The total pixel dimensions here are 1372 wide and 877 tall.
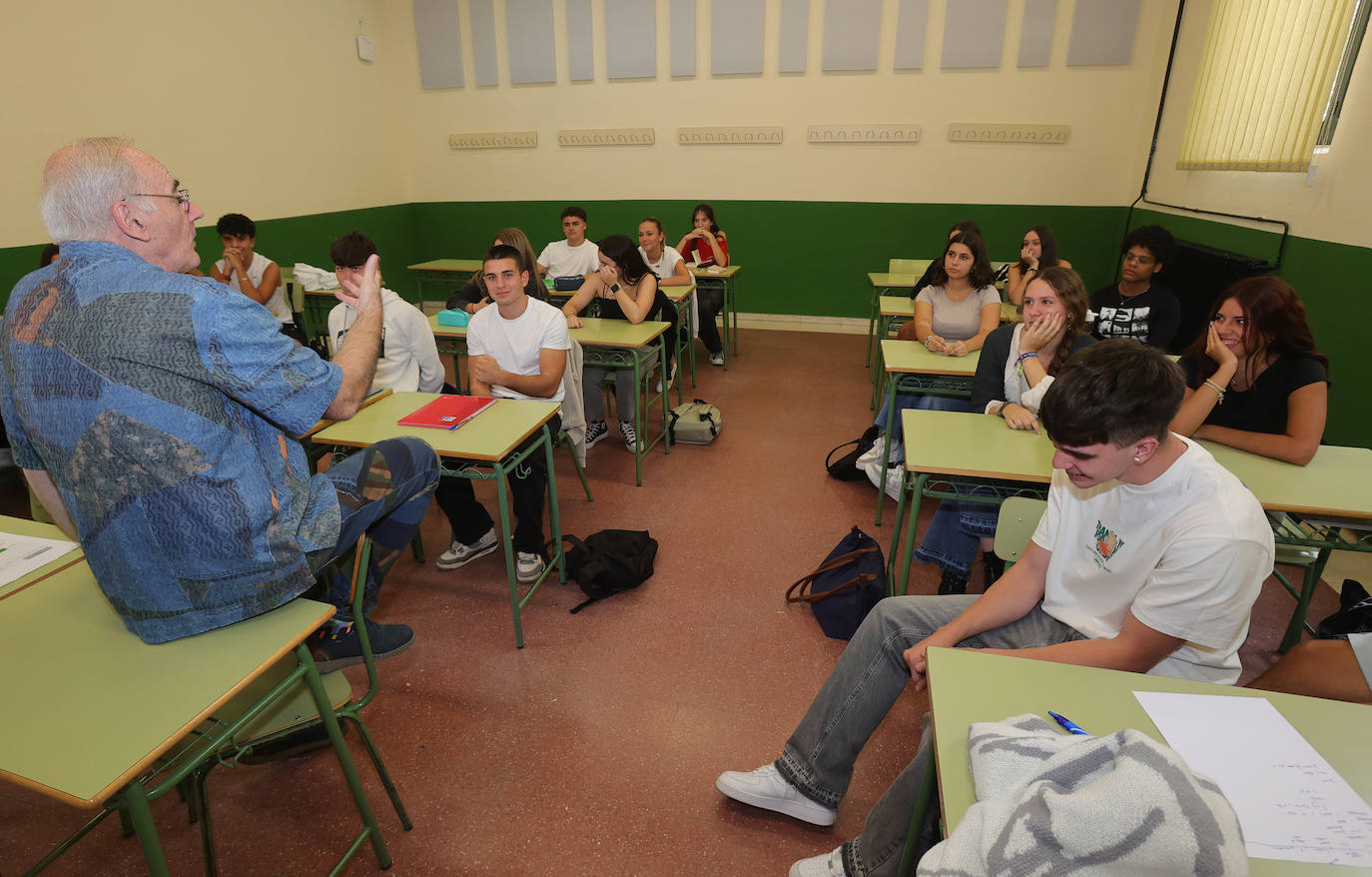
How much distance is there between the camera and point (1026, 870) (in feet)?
2.34

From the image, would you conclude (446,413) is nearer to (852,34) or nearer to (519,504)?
(519,504)

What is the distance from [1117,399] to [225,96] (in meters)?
6.63

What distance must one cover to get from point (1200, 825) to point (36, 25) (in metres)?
6.28

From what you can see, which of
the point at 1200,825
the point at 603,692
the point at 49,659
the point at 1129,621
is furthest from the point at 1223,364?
the point at 49,659

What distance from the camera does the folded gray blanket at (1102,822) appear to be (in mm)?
663

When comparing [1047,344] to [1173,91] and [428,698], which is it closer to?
[428,698]

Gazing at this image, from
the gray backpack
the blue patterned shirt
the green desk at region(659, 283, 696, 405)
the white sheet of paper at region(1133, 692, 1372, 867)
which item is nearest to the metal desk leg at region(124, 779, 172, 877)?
the blue patterned shirt

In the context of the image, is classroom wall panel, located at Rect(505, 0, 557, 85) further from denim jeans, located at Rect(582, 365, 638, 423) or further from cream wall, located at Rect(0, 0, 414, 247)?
denim jeans, located at Rect(582, 365, 638, 423)

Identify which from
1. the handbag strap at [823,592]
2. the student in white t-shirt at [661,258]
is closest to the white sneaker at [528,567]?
the handbag strap at [823,592]

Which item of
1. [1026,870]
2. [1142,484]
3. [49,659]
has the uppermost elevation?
[1142,484]

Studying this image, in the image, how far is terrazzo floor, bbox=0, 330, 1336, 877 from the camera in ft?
5.65

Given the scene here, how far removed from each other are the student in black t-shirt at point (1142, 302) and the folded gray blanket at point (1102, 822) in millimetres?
3282

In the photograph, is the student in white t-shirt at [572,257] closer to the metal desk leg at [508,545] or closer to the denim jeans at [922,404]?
the denim jeans at [922,404]

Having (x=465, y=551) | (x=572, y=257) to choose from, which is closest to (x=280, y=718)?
(x=465, y=551)
